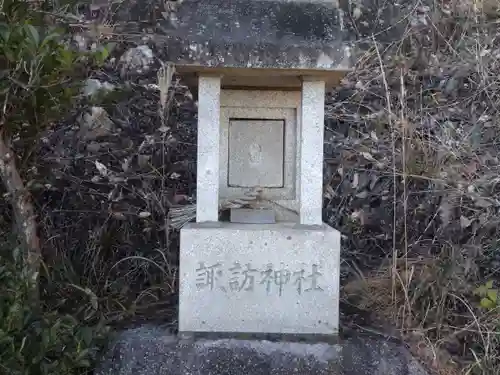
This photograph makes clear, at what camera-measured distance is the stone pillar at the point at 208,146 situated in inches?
86.0

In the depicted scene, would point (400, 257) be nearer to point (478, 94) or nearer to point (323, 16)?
point (478, 94)

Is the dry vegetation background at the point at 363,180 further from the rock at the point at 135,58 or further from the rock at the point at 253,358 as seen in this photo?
the rock at the point at 253,358

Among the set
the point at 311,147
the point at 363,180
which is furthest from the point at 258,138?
the point at 363,180

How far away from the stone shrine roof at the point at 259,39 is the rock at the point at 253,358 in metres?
0.89

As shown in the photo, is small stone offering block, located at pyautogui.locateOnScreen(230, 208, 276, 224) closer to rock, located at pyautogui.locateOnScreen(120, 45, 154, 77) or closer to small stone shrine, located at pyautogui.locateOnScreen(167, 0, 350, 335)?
small stone shrine, located at pyautogui.locateOnScreen(167, 0, 350, 335)

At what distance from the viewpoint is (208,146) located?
2201mm

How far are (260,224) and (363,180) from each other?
192 cm

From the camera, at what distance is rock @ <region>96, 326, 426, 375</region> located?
2.05 metres

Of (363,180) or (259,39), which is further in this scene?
(363,180)

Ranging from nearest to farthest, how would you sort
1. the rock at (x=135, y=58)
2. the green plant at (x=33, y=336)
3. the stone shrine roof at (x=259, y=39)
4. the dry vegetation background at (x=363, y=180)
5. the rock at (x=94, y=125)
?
the stone shrine roof at (x=259, y=39), the green plant at (x=33, y=336), the dry vegetation background at (x=363, y=180), the rock at (x=94, y=125), the rock at (x=135, y=58)

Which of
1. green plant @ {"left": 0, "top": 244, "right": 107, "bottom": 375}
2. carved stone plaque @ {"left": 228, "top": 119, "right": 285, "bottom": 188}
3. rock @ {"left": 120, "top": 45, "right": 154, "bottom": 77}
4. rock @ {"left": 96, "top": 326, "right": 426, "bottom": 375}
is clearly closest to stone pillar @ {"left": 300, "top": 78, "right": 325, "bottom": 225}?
carved stone plaque @ {"left": 228, "top": 119, "right": 285, "bottom": 188}

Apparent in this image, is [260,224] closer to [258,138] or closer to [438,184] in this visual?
[258,138]

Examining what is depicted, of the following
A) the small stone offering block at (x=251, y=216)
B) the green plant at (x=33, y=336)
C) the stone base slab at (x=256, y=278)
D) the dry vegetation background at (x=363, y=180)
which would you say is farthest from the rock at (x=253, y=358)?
the dry vegetation background at (x=363, y=180)

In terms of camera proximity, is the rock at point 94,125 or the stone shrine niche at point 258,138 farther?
the rock at point 94,125
